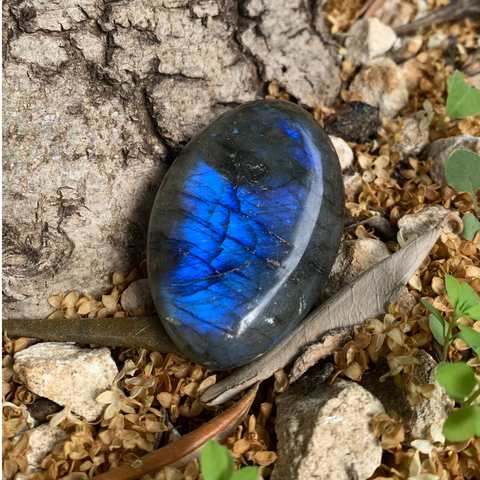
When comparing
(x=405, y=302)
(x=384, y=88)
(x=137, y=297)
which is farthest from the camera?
(x=384, y=88)

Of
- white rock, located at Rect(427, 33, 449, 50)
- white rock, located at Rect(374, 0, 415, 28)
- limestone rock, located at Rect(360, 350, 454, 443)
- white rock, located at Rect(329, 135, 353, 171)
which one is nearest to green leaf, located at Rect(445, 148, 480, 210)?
white rock, located at Rect(329, 135, 353, 171)

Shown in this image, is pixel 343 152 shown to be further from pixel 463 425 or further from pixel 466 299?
pixel 463 425

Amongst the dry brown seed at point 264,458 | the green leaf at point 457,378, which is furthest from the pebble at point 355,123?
the dry brown seed at point 264,458

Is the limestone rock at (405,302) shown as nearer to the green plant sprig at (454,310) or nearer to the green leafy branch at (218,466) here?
the green plant sprig at (454,310)

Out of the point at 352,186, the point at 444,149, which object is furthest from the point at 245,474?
the point at 444,149

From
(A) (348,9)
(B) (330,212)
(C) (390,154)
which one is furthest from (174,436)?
(A) (348,9)

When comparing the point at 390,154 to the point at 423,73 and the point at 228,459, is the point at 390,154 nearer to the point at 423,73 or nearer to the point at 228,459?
the point at 423,73
